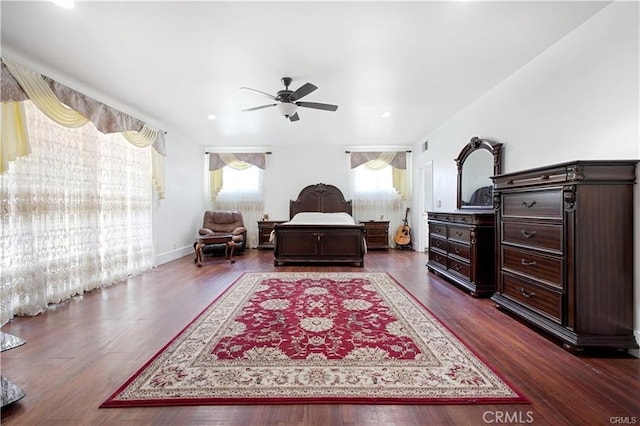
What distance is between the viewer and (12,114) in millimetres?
2586

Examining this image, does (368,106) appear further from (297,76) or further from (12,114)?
(12,114)

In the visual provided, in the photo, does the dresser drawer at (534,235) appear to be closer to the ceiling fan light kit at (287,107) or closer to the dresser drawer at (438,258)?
the dresser drawer at (438,258)

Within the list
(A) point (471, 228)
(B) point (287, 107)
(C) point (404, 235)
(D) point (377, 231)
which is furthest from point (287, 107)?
(C) point (404, 235)

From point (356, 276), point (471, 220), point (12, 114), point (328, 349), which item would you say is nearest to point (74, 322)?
point (12, 114)

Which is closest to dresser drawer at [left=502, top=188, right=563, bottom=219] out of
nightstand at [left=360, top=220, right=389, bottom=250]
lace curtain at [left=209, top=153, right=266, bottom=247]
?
nightstand at [left=360, top=220, right=389, bottom=250]

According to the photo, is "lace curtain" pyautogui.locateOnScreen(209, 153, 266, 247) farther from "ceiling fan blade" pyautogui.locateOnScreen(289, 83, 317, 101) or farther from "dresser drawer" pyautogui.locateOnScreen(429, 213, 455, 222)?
"dresser drawer" pyautogui.locateOnScreen(429, 213, 455, 222)

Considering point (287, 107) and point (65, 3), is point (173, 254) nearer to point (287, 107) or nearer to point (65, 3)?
point (287, 107)

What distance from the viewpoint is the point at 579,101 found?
236 cm

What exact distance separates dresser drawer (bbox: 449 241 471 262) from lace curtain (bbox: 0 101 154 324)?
4600mm

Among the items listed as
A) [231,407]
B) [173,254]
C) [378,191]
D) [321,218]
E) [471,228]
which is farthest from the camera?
[378,191]

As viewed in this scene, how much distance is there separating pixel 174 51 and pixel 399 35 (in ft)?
6.89

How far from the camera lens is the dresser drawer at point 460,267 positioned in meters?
3.36

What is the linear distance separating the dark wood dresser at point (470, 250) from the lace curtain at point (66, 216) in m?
4.57

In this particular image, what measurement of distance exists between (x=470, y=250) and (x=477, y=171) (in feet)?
4.11
